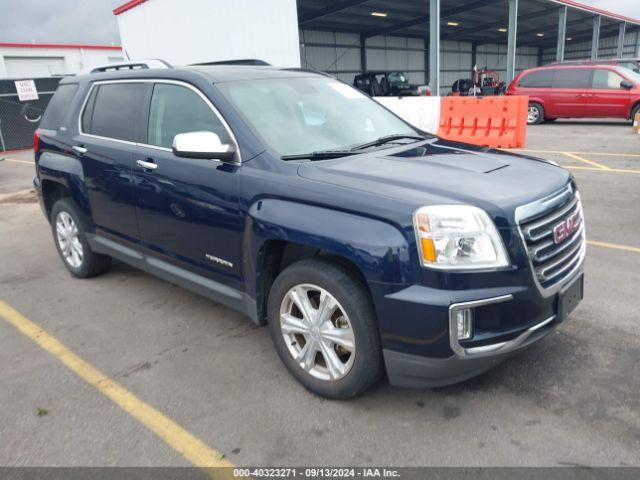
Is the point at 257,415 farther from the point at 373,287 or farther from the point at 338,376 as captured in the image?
the point at 373,287

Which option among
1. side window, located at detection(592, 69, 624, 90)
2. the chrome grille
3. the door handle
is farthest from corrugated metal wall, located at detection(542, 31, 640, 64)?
the door handle

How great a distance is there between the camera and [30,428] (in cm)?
282

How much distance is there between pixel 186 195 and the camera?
11.2 feet

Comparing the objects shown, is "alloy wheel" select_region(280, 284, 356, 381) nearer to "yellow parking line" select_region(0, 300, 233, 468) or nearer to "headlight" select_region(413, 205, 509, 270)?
"headlight" select_region(413, 205, 509, 270)

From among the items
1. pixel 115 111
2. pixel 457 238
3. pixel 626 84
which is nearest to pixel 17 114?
pixel 115 111

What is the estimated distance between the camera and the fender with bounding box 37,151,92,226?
4.48 m

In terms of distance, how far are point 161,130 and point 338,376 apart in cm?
216

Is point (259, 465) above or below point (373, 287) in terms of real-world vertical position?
below

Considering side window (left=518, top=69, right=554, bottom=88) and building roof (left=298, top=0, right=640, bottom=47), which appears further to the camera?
building roof (left=298, top=0, right=640, bottom=47)

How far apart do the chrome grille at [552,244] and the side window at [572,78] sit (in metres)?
14.2

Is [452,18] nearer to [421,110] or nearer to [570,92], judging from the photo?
[570,92]

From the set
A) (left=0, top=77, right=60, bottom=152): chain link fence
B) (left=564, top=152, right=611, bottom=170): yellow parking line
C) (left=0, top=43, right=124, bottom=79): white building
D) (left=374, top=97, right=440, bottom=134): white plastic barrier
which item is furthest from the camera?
(left=0, top=43, right=124, bottom=79): white building

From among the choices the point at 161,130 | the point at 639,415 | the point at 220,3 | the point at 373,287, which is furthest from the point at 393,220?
the point at 220,3

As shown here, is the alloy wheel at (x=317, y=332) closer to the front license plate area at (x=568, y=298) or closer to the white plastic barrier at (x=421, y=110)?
the front license plate area at (x=568, y=298)
